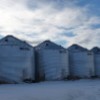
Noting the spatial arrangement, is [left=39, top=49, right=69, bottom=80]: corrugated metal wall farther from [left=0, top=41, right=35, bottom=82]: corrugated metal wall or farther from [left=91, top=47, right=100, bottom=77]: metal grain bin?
[left=91, top=47, right=100, bottom=77]: metal grain bin

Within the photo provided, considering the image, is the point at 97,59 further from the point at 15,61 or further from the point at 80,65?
the point at 15,61

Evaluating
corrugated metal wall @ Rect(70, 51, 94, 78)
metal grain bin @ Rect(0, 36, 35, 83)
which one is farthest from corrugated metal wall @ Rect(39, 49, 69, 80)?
corrugated metal wall @ Rect(70, 51, 94, 78)

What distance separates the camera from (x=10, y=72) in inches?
711

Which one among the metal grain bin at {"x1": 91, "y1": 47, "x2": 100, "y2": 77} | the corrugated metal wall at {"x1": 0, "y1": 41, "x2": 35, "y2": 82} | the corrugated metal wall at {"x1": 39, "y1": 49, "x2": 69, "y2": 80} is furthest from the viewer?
the metal grain bin at {"x1": 91, "y1": 47, "x2": 100, "y2": 77}

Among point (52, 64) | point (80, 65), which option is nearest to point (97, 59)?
point (80, 65)

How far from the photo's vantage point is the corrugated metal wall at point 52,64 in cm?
2038

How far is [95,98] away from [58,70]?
27.9 ft

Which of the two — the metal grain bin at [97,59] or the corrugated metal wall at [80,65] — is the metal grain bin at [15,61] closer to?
the corrugated metal wall at [80,65]

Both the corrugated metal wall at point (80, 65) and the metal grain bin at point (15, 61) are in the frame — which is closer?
the metal grain bin at point (15, 61)

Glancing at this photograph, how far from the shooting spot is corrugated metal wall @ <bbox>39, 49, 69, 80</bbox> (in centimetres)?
2038

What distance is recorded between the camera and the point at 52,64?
20672 millimetres

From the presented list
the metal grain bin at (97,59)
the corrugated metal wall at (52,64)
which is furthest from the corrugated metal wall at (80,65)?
the corrugated metal wall at (52,64)

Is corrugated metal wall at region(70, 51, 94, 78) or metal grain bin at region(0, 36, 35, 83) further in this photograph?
corrugated metal wall at region(70, 51, 94, 78)

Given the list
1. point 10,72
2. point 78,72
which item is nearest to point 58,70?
point 78,72
